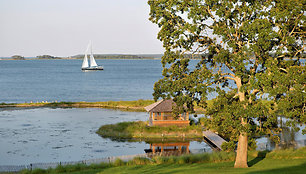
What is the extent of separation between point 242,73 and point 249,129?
323cm

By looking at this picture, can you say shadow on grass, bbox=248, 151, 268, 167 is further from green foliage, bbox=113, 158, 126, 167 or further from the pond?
green foliage, bbox=113, 158, 126, 167

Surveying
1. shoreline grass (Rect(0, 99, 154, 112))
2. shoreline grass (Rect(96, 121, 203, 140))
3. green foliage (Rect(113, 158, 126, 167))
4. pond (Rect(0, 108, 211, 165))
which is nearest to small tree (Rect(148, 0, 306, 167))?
green foliage (Rect(113, 158, 126, 167))

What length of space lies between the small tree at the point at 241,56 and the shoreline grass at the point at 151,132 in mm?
22219

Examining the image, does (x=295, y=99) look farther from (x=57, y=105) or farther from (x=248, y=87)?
(x=57, y=105)

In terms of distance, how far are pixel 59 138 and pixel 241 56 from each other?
31.3m

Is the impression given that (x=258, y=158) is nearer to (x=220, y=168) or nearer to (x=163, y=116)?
(x=220, y=168)

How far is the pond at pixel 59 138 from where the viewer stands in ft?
122

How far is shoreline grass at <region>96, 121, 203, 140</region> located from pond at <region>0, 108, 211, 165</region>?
1825mm

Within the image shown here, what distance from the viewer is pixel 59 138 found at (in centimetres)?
4556

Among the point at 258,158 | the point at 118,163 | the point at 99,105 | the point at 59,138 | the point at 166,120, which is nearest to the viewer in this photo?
the point at 118,163

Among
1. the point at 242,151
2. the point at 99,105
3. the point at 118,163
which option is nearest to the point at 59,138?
the point at 118,163

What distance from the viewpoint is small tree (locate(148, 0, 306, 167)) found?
19234 millimetres

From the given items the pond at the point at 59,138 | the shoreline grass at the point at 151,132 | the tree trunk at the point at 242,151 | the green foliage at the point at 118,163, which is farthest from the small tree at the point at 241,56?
the shoreline grass at the point at 151,132

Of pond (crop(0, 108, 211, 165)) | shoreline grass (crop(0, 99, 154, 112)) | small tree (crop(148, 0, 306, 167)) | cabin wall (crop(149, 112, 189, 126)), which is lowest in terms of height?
pond (crop(0, 108, 211, 165))
